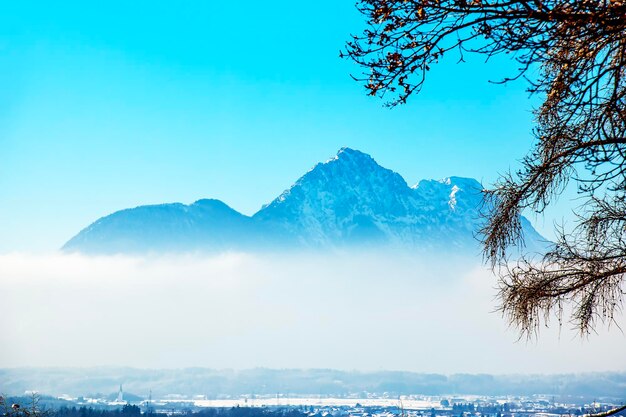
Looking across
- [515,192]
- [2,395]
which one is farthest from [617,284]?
[2,395]

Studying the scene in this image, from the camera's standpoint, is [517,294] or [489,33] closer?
[489,33]

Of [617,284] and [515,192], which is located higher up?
[515,192]

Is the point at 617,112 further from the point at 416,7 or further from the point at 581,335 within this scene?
the point at 581,335

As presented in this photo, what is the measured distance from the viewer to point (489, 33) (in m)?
5.39

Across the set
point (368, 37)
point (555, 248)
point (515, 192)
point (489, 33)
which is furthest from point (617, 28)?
point (555, 248)

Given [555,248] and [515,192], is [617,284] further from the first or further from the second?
[515,192]

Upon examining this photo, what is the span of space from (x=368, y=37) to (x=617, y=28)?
5.82ft

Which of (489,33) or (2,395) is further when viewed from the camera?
(2,395)

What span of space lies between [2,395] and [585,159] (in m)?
7.19

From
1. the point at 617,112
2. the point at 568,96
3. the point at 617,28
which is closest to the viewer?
the point at 617,28

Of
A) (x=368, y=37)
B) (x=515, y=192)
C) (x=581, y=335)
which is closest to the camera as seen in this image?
(x=368, y=37)

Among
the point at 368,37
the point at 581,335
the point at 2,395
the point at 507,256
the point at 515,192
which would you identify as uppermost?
the point at 368,37

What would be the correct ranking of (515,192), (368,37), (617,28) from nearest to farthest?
1. (617,28)
2. (368,37)
3. (515,192)

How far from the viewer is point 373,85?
591 centimetres
